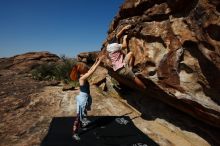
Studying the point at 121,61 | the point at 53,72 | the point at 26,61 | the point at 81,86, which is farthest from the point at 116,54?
the point at 26,61

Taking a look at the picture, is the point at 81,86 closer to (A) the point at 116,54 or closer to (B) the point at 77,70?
(B) the point at 77,70

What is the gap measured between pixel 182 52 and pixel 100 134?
10.2 feet

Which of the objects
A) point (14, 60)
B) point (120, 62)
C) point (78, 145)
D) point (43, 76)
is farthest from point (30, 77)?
point (78, 145)

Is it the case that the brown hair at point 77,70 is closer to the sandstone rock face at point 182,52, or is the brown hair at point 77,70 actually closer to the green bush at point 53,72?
the sandstone rock face at point 182,52

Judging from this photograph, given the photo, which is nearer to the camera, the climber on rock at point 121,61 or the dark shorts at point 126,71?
the climber on rock at point 121,61

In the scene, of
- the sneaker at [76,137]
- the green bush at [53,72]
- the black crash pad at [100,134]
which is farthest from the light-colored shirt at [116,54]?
the green bush at [53,72]

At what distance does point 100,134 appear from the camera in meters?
7.75

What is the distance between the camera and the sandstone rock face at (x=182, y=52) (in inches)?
257

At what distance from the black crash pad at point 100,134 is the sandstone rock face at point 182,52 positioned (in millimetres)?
1451

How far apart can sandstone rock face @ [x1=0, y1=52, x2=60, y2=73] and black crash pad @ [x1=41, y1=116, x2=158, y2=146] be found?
11.9 metres

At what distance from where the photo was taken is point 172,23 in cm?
775

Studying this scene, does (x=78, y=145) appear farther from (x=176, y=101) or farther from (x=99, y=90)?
(x=99, y=90)

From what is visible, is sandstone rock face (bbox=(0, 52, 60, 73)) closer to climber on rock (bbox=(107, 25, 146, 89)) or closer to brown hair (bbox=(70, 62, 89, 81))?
climber on rock (bbox=(107, 25, 146, 89))

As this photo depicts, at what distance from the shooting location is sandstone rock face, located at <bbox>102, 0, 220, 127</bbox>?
6520mm
